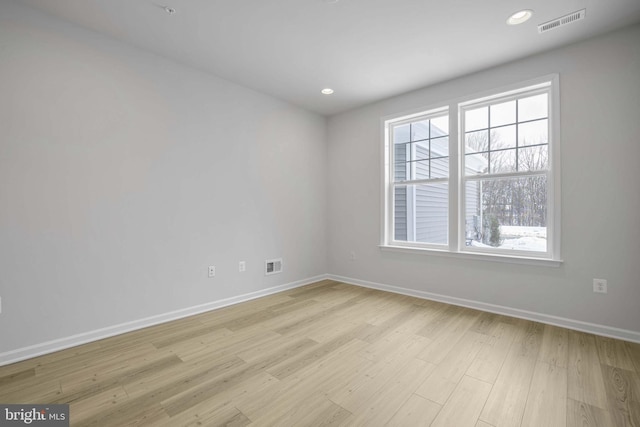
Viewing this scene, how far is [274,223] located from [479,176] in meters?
2.64

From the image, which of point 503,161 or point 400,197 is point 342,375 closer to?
point 400,197

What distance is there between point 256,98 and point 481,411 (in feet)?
12.5

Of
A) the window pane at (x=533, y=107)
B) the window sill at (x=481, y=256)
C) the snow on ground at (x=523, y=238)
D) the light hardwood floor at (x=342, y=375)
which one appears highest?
the window pane at (x=533, y=107)

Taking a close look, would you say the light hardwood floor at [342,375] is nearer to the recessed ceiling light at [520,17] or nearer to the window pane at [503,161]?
the window pane at [503,161]

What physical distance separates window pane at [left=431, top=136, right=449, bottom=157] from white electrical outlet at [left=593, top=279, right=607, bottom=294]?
76.4 inches

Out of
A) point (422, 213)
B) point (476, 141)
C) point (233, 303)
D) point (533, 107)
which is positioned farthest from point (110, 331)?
point (533, 107)

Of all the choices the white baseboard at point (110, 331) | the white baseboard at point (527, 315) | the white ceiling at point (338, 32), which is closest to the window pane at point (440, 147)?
the white ceiling at point (338, 32)

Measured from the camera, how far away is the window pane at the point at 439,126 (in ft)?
12.0

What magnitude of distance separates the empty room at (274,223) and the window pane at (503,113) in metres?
0.03

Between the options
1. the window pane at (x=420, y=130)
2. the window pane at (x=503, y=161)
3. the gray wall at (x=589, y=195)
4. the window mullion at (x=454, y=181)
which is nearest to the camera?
the gray wall at (x=589, y=195)

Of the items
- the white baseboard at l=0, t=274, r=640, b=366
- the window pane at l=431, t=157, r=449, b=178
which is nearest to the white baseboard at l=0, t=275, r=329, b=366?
the white baseboard at l=0, t=274, r=640, b=366

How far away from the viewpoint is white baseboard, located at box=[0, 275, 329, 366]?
219cm

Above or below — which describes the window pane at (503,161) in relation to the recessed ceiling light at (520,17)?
below

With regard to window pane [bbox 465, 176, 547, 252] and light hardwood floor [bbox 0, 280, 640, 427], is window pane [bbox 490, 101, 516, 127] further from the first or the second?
light hardwood floor [bbox 0, 280, 640, 427]
